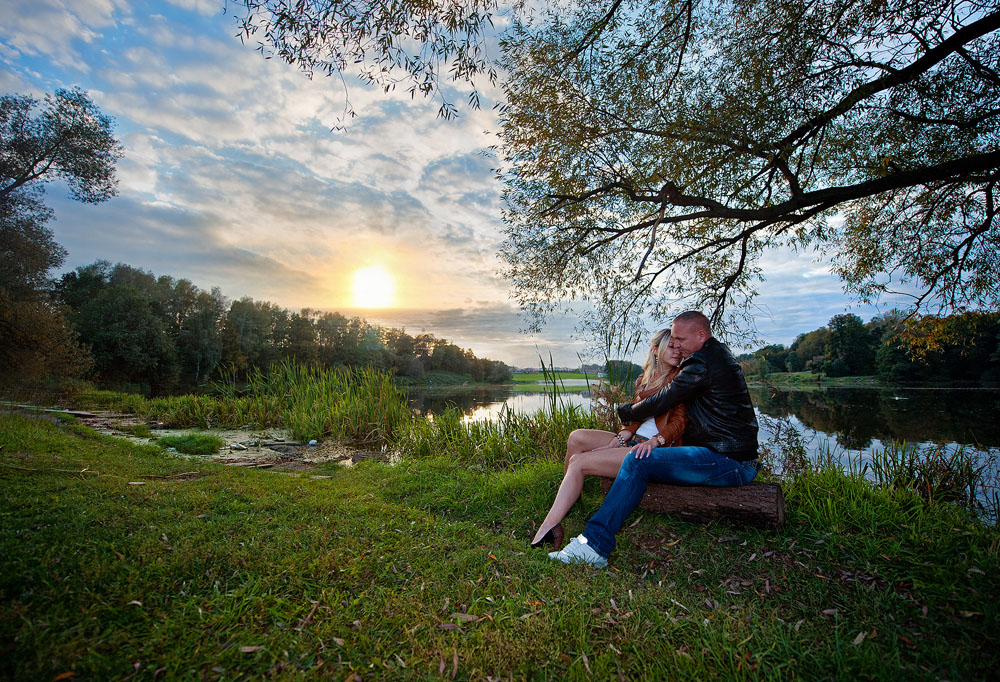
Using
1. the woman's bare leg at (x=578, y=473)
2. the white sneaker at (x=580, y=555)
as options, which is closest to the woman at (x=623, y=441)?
the woman's bare leg at (x=578, y=473)

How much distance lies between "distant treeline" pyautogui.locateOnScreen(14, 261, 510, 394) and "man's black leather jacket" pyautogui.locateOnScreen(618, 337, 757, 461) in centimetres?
2748

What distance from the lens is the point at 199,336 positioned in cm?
3316

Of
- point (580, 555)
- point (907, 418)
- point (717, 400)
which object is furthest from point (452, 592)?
point (907, 418)

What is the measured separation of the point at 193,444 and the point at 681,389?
784cm

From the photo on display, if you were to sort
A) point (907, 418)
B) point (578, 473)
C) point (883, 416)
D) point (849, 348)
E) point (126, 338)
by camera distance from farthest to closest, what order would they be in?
1. point (126, 338)
2. point (849, 348)
3. point (883, 416)
4. point (907, 418)
5. point (578, 473)

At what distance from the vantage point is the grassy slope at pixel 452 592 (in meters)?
1.97

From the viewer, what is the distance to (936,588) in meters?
2.72

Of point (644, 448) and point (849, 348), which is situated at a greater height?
point (849, 348)

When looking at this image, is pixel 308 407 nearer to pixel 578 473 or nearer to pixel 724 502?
pixel 578 473

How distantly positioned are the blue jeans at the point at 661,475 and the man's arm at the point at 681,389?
350mm

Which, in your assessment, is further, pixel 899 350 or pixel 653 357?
pixel 899 350

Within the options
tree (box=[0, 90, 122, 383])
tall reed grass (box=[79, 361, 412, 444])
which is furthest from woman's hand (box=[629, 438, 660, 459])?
tree (box=[0, 90, 122, 383])

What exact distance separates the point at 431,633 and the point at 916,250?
11.6 m

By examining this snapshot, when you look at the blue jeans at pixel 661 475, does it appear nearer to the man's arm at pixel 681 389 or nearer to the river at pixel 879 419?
the man's arm at pixel 681 389
